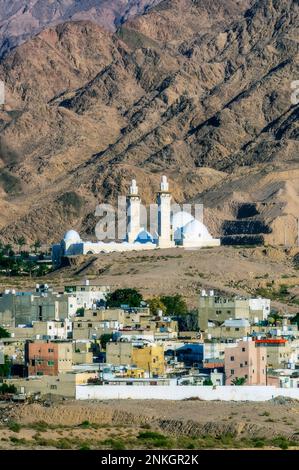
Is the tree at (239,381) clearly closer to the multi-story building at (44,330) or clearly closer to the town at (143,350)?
the town at (143,350)

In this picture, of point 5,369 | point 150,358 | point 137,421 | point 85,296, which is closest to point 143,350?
point 150,358

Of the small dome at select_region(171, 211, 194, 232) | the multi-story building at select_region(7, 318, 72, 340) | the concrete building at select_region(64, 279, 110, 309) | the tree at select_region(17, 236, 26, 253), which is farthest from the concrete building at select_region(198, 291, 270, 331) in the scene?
the tree at select_region(17, 236, 26, 253)

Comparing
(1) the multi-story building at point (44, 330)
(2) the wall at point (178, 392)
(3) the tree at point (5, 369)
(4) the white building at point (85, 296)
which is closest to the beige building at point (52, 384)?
(2) the wall at point (178, 392)

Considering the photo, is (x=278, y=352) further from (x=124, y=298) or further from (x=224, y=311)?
(x=124, y=298)

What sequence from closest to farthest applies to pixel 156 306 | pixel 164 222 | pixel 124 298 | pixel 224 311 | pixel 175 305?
pixel 224 311 → pixel 156 306 → pixel 175 305 → pixel 124 298 → pixel 164 222

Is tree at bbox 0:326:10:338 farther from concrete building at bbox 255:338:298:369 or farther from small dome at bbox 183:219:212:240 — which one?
small dome at bbox 183:219:212:240

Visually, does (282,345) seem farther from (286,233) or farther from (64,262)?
(286,233)
